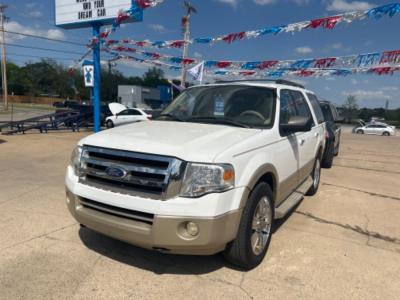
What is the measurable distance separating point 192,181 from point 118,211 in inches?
30.0

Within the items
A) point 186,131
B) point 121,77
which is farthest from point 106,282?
point 121,77

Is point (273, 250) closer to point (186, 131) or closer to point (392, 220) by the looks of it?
point (186, 131)

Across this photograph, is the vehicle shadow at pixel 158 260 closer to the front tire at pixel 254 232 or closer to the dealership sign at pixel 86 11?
the front tire at pixel 254 232

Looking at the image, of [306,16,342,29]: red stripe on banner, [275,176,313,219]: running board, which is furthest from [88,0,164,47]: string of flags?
[275,176,313,219]: running board

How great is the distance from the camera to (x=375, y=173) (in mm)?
9219

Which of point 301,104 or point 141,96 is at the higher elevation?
point 301,104

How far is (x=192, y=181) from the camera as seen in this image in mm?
2867

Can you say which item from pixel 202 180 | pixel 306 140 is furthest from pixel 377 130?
pixel 202 180

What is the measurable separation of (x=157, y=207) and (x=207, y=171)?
52cm

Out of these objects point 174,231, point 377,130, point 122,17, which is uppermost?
point 122,17

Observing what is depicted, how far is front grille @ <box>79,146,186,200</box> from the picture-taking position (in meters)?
2.86

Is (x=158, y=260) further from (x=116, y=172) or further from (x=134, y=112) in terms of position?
(x=134, y=112)

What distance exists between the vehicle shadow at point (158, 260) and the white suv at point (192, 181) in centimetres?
34

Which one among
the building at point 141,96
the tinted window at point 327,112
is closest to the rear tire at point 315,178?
the tinted window at point 327,112
